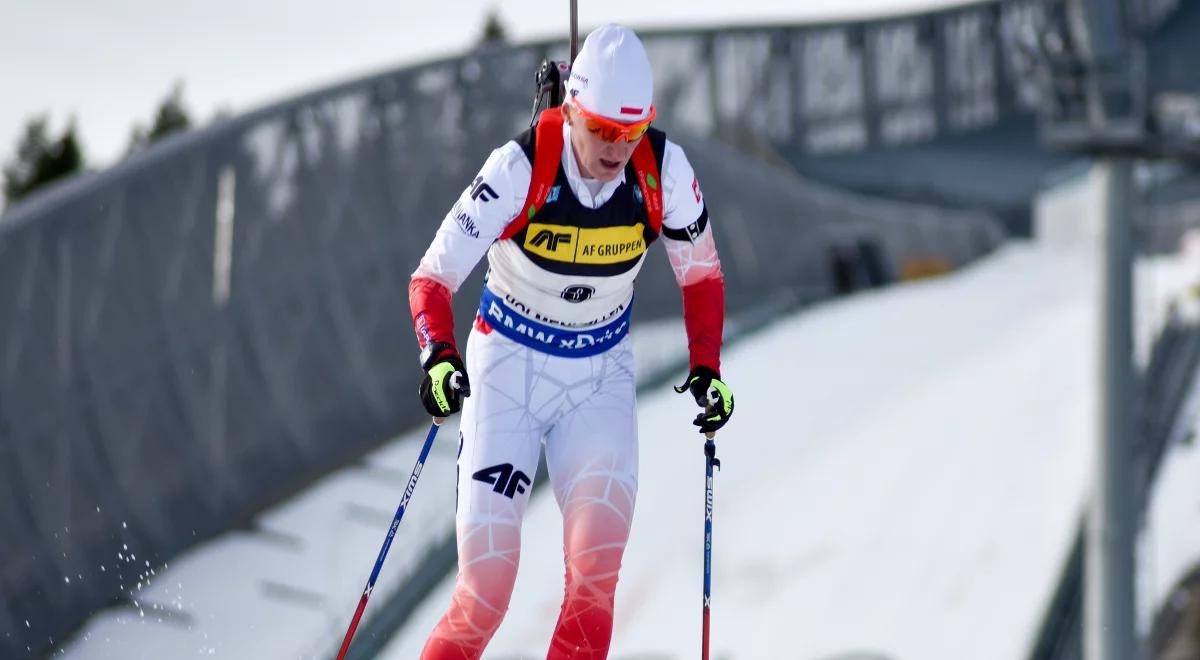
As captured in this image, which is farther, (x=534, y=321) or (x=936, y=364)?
(x=936, y=364)

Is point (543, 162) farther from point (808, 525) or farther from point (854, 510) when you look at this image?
point (854, 510)

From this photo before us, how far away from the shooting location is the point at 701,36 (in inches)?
1984

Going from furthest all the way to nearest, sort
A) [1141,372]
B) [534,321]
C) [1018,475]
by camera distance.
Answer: [1141,372], [1018,475], [534,321]

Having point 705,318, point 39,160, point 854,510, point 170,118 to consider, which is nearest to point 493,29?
point 170,118

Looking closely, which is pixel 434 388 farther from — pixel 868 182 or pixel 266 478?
pixel 868 182

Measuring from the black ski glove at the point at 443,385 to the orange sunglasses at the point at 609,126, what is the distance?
3.12ft

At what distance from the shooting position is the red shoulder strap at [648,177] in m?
4.57

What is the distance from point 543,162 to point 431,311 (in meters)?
0.68

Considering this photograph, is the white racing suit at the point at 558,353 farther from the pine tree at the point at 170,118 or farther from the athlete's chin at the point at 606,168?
the pine tree at the point at 170,118

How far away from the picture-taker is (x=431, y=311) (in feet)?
14.5

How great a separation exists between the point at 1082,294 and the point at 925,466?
1714 centimetres

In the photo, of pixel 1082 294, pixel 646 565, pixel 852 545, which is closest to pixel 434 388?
pixel 646 565

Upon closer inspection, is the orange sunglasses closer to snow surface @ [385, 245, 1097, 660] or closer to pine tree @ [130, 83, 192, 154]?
snow surface @ [385, 245, 1097, 660]

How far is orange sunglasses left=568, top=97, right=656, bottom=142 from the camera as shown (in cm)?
411
